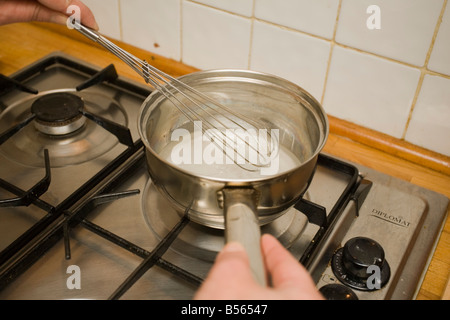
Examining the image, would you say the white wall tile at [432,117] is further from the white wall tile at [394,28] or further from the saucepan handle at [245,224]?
the saucepan handle at [245,224]

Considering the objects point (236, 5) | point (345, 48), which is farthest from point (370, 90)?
point (236, 5)

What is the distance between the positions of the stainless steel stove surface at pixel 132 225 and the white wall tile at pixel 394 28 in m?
0.17

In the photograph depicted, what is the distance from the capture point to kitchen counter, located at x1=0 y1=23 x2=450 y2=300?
1.84ft

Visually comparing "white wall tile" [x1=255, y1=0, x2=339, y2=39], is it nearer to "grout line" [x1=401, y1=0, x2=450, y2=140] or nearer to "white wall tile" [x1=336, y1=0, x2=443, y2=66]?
"white wall tile" [x1=336, y1=0, x2=443, y2=66]

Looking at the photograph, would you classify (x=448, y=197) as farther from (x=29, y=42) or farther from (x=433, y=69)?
(x=29, y=42)

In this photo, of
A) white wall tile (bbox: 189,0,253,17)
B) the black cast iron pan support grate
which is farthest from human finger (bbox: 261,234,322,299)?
white wall tile (bbox: 189,0,253,17)

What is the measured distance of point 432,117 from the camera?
2.18 feet

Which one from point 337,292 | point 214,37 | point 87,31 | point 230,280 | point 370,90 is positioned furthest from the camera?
point 214,37

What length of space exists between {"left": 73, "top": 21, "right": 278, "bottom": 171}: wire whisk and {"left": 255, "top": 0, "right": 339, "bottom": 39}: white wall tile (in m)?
0.18

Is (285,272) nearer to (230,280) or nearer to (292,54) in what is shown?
(230,280)

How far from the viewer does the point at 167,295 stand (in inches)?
19.5

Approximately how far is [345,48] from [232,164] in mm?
258

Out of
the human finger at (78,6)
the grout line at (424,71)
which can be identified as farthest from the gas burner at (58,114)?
the grout line at (424,71)

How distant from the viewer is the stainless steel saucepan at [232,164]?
1.42ft
